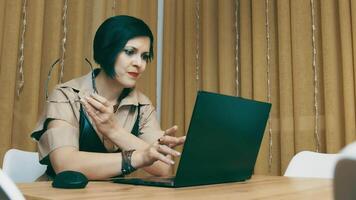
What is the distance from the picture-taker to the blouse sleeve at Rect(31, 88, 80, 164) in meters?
1.28

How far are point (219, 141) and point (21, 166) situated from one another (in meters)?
0.89

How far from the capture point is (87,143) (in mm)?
1465

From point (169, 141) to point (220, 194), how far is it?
34 cm

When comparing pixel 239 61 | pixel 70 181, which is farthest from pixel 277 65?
pixel 70 181

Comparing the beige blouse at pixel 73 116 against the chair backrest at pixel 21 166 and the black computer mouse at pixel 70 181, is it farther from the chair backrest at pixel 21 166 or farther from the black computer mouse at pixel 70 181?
the black computer mouse at pixel 70 181

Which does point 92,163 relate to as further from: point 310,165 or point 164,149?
point 310,165

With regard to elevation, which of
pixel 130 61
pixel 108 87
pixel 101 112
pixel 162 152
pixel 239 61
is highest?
pixel 239 61

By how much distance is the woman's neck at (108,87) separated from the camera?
161 centimetres

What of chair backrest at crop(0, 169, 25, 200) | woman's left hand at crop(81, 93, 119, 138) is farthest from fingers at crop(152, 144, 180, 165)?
chair backrest at crop(0, 169, 25, 200)

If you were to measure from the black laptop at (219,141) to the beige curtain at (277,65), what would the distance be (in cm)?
112

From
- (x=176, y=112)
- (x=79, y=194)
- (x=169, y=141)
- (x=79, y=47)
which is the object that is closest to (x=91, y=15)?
(x=79, y=47)

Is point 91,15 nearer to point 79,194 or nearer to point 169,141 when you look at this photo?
point 169,141

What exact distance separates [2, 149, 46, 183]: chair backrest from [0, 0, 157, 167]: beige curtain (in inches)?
17.9

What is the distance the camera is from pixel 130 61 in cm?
160
